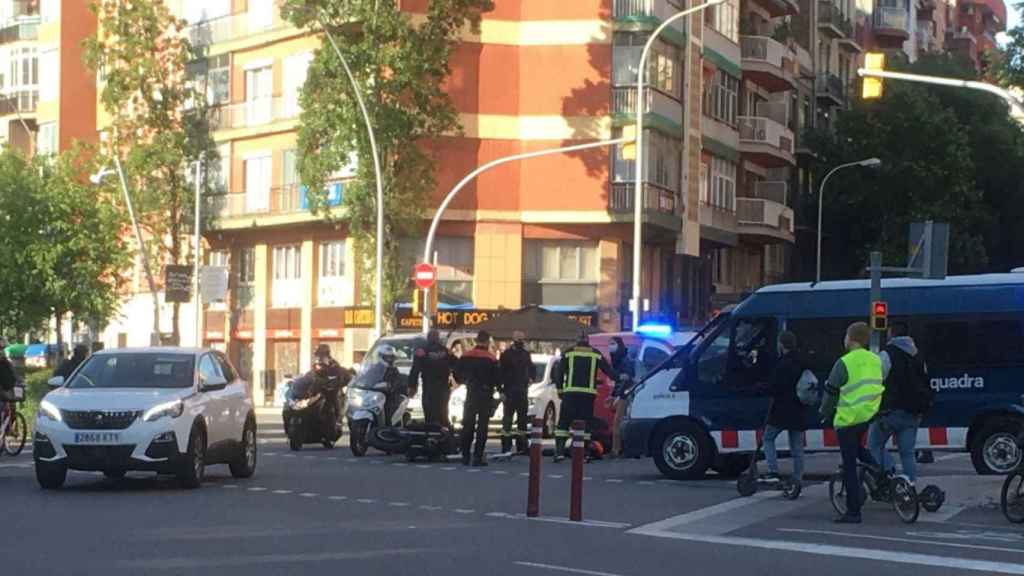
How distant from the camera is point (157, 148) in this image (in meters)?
59.8

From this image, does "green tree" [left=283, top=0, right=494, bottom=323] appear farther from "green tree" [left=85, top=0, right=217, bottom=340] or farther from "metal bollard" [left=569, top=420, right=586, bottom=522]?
"metal bollard" [left=569, top=420, right=586, bottom=522]

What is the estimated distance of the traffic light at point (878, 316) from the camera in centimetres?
2406

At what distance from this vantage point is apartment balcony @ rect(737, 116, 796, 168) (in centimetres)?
6625

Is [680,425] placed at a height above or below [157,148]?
below

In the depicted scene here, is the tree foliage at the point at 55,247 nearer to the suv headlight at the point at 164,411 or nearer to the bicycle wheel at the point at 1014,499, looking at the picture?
the suv headlight at the point at 164,411

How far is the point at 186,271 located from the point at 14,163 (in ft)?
64.5

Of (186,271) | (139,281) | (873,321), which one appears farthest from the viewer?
(139,281)

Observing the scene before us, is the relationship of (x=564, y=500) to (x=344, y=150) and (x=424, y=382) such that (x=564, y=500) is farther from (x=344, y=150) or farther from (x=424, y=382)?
(x=344, y=150)

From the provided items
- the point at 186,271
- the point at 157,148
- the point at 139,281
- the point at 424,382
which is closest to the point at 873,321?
the point at 424,382

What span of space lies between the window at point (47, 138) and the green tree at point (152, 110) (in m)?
10.1

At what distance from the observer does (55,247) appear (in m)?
60.8

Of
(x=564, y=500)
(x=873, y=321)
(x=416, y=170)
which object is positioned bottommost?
(x=564, y=500)

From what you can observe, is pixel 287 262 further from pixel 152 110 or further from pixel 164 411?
pixel 164 411

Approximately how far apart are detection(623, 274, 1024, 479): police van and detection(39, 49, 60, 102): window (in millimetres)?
49638
